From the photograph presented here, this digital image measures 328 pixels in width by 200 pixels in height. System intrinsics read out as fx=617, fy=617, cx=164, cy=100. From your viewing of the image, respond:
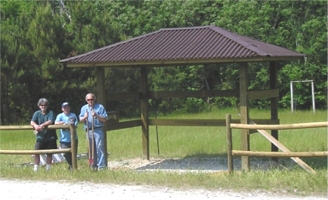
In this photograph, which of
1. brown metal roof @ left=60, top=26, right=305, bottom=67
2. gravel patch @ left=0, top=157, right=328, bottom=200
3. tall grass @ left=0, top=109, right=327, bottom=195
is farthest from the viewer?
brown metal roof @ left=60, top=26, right=305, bottom=67

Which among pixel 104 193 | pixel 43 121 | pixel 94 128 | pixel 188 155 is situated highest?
pixel 43 121

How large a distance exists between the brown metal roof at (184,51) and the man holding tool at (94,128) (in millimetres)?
1395

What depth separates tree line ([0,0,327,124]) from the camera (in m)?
31.8

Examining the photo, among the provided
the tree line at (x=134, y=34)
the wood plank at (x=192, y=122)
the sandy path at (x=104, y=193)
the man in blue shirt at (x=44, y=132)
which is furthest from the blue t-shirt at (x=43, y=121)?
the tree line at (x=134, y=34)

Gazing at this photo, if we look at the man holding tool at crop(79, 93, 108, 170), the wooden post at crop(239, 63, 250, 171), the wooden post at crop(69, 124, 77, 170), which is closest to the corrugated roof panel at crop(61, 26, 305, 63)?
the wooden post at crop(239, 63, 250, 171)

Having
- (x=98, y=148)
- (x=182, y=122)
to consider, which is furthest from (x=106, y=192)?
(x=182, y=122)

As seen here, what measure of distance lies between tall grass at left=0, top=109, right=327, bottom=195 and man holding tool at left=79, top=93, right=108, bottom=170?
0.36 metres

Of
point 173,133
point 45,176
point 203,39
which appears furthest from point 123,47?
point 173,133

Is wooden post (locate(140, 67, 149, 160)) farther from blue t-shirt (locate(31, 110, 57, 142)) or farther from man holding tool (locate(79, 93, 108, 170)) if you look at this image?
blue t-shirt (locate(31, 110, 57, 142))

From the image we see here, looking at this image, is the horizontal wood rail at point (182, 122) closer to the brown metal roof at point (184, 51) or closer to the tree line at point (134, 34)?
the brown metal roof at point (184, 51)

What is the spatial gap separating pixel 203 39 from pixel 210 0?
2735cm

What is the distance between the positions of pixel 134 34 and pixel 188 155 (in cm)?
2436

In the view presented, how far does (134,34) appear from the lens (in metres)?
40.7

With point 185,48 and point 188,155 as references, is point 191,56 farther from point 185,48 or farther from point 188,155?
point 188,155
